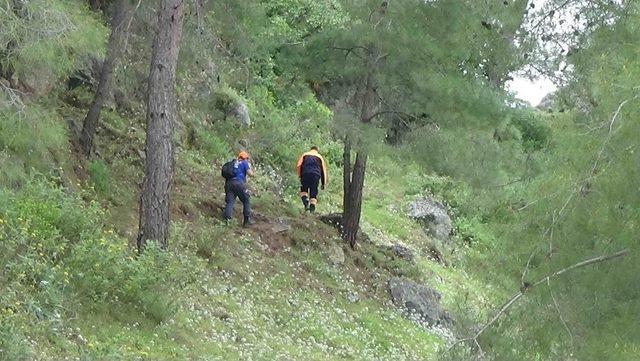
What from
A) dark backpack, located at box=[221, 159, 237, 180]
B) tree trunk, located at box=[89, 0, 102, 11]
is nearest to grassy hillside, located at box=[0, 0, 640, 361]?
tree trunk, located at box=[89, 0, 102, 11]

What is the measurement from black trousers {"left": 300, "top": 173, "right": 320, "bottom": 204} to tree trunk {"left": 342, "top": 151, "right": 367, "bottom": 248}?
44.5 inches

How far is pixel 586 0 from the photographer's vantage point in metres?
9.48

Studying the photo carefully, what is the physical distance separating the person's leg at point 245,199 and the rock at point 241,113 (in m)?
6.23

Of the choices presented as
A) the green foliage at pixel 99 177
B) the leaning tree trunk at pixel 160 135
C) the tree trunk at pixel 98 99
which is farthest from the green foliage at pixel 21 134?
the tree trunk at pixel 98 99

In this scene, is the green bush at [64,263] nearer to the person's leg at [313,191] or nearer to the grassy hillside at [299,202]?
the grassy hillside at [299,202]

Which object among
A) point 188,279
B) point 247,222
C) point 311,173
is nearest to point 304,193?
point 311,173

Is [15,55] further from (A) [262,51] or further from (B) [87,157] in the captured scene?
(A) [262,51]

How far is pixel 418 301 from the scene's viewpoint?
16.4m

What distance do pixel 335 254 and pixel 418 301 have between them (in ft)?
5.65

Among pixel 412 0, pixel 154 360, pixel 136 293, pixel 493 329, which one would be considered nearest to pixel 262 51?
pixel 412 0

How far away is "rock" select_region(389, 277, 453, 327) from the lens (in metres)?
16.1

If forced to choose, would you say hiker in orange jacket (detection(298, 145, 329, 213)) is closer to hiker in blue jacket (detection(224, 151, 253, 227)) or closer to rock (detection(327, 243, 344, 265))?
rock (detection(327, 243, 344, 265))

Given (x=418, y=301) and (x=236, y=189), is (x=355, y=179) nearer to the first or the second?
(x=418, y=301)

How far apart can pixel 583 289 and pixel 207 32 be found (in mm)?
7429
